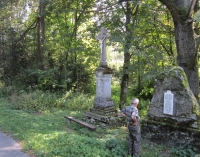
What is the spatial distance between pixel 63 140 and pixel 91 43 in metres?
10.3

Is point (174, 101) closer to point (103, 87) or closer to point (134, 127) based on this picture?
point (134, 127)

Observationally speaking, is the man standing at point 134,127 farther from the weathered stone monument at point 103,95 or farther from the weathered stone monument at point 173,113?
the weathered stone monument at point 103,95

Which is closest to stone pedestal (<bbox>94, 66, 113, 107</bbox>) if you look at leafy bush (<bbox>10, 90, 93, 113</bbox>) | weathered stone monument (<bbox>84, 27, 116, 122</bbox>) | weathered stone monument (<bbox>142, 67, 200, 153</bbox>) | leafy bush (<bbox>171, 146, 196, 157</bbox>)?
weathered stone monument (<bbox>84, 27, 116, 122</bbox>)

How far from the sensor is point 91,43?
15070 mm

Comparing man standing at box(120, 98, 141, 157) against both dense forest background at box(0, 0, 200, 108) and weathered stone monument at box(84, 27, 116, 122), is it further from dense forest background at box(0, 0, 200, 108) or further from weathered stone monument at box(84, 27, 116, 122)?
dense forest background at box(0, 0, 200, 108)

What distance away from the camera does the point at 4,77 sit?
648 inches

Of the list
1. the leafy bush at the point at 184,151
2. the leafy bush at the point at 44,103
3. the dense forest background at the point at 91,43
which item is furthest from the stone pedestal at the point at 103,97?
the leafy bush at the point at 184,151

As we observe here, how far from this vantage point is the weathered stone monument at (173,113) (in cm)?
627

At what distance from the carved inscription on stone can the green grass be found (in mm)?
1158

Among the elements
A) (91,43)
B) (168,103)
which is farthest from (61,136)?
(91,43)

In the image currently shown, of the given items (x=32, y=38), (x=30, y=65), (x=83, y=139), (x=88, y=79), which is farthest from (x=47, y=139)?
(x=32, y=38)

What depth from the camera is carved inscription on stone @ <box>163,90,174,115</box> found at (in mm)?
6566

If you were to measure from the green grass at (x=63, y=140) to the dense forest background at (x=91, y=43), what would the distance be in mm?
3854

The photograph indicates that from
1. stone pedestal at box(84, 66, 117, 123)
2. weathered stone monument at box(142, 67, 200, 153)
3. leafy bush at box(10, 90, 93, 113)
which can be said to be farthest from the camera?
leafy bush at box(10, 90, 93, 113)
